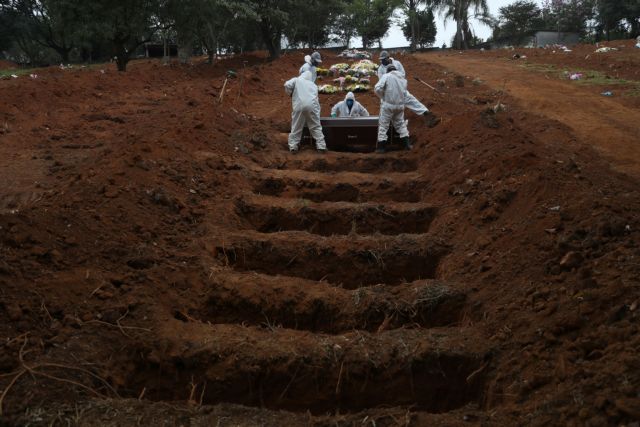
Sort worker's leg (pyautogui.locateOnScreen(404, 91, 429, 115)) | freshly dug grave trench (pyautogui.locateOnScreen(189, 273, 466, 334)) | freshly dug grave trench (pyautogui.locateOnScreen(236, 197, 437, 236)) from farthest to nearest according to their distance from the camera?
worker's leg (pyautogui.locateOnScreen(404, 91, 429, 115))
freshly dug grave trench (pyautogui.locateOnScreen(236, 197, 437, 236))
freshly dug grave trench (pyautogui.locateOnScreen(189, 273, 466, 334))

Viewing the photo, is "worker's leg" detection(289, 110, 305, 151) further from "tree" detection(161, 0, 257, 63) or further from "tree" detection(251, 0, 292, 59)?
"tree" detection(251, 0, 292, 59)

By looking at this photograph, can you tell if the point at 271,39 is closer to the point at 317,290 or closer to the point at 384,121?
the point at 384,121

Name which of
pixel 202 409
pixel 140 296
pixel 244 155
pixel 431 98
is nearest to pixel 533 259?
pixel 202 409

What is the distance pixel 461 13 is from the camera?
39.6 metres

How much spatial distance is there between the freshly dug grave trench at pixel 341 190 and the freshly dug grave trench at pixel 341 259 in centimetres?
189

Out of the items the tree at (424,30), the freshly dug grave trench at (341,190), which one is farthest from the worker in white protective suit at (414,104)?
the tree at (424,30)

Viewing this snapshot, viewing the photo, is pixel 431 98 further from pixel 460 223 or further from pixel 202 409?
pixel 202 409

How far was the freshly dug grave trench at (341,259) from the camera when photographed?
6480 millimetres

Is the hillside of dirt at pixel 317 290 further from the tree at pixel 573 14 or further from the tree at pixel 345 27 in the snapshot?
the tree at pixel 345 27

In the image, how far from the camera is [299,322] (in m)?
5.57

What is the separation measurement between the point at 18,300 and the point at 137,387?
1161 millimetres

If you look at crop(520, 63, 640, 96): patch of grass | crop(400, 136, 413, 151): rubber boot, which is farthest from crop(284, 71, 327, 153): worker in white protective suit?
crop(520, 63, 640, 96): patch of grass

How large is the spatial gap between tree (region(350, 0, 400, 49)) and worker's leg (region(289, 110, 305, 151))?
1290 inches

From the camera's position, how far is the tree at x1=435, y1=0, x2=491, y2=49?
39.4 meters
